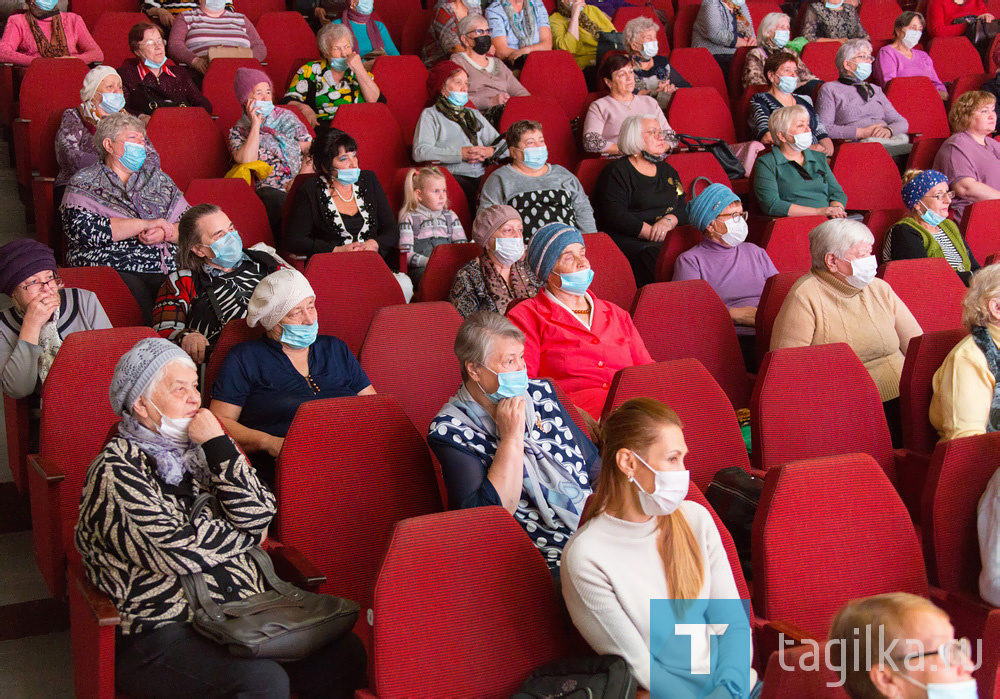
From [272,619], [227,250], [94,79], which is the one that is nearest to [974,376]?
[272,619]

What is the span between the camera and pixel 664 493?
201 centimetres

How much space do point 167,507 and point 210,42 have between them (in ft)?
12.7

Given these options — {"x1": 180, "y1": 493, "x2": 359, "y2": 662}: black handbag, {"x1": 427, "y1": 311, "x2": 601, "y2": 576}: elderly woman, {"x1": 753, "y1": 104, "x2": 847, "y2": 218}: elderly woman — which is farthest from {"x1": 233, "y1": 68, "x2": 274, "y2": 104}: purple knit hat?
{"x1": 180, "y1": 493, "x2": 359, "y2": 662}: black handbag

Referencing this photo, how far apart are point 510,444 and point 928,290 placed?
2.05 m

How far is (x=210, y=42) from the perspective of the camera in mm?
5430

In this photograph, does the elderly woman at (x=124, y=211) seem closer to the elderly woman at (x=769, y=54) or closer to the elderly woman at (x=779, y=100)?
the elderly woman at (x=779, y=100)

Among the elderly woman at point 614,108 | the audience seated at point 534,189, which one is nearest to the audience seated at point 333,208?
the audience seated at point 534,189

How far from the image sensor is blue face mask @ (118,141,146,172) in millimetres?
3876

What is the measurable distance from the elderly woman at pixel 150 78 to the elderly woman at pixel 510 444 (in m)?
2.90

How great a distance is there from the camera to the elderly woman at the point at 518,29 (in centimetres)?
612

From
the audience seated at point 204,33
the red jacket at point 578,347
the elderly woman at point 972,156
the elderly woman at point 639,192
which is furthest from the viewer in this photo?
the audience seated at point 204,33

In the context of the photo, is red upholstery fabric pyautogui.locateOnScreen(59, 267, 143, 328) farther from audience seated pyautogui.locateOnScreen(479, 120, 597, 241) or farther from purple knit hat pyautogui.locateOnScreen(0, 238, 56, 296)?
audience seated pyautogui.locateOnScreen(479, 120, 597, 241)

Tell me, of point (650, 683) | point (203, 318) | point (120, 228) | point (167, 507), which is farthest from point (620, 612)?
point (120, 228)

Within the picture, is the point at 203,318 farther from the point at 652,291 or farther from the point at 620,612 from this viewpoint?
the point at 620,612
